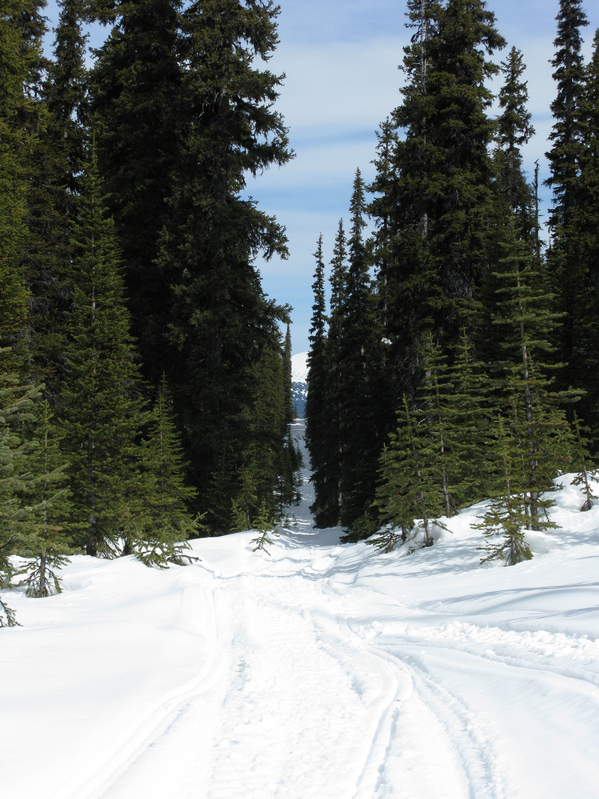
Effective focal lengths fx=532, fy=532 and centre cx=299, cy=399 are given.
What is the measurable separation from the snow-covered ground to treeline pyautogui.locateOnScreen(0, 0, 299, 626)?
582 cm

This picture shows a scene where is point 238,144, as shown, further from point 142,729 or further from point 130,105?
point 142,729

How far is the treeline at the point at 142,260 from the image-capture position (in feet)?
50.4

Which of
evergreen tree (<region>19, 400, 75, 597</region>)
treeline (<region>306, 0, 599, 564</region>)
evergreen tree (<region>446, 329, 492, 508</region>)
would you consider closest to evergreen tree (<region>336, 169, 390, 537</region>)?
treeline (<region>306, 0, 599, 564</region>)

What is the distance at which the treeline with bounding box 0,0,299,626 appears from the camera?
15.4 m

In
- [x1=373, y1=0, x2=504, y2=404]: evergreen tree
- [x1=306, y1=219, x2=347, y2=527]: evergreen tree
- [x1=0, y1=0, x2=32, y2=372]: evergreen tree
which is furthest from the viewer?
[x1=306, y1=219, x2=347, y2=527]: evergreen tree

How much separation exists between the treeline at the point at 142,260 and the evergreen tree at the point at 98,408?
0.20 feet

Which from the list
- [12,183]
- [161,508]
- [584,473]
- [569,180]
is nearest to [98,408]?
[161,508]

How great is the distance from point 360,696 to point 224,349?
1835 centimetres

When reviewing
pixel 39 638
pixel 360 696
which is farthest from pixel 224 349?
pixel 360 696

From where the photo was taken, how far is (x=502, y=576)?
9477mm

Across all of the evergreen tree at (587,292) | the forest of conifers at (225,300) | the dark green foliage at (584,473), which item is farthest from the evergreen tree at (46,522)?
the evergreen tree at (587,292)

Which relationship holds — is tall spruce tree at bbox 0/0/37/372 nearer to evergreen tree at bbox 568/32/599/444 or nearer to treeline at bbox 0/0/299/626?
treeline at bbox 0/0/299/626

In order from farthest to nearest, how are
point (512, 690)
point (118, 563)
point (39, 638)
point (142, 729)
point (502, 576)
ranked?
point (118, 563), point (502, 576), point (39, 638), point (512, 690), point (142, 729)

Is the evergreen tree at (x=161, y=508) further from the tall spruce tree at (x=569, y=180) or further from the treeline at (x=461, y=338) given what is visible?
the tall spruce tree at (x=569, y=180)
